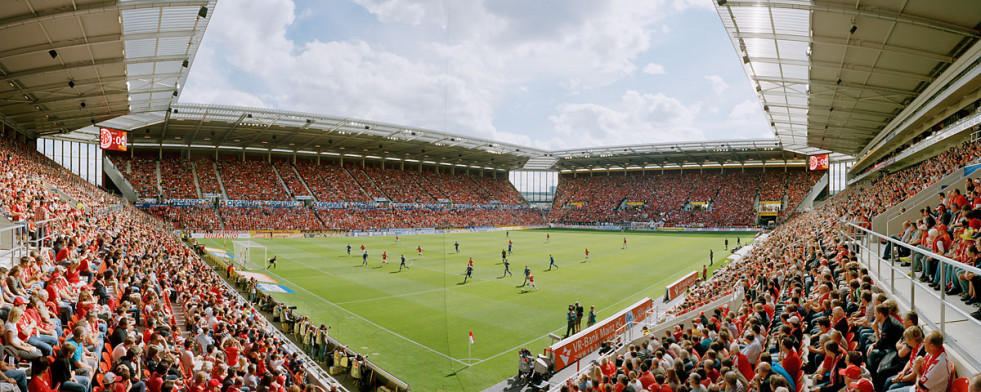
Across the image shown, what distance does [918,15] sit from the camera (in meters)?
13.6

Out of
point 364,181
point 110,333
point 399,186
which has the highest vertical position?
point 364,181

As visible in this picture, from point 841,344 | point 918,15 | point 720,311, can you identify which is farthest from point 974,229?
point 918,15

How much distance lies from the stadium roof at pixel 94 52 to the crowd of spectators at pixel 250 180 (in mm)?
25164

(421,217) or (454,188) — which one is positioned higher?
(454,188)

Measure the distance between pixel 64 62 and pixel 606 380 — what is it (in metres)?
26.3

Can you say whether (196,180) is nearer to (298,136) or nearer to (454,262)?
(298,136)

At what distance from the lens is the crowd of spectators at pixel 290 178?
2338 inches

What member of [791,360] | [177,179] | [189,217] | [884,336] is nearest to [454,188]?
[177,179]

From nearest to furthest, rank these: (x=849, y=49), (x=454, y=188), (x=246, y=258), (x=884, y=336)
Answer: (x=884, y=336), (x=849, y=49), (x=246, y=258), (x=454, y=188)

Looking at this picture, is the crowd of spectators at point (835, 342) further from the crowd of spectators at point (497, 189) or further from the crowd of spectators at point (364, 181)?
the crowd of spectators at point (497, 189)

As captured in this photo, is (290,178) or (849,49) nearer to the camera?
(849,49)

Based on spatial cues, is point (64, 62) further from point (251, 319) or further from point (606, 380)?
point (606, 380)

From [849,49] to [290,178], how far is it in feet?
199

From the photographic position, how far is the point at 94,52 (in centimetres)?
1941
